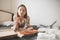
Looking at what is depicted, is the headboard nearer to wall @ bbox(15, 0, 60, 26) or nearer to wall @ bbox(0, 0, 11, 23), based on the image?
wall @ bbox(0, 0, 11, 23)

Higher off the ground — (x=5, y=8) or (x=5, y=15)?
(x=5, y=8)

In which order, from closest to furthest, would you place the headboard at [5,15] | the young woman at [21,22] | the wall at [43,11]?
the young woman at [21,22]
the wall at [43,11]
the headboard at [5,15]

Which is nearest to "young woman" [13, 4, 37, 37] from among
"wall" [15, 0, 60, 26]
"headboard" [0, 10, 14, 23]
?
"wall" [15, 0, 60, 26]

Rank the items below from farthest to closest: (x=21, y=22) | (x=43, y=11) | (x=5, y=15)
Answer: (x=5, y=15) < (x=43, y=11) < (x=21, y=22)

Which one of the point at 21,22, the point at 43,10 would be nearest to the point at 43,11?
the point at 43,10

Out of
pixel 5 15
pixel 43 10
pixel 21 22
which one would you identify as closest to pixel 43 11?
pixel 43 10

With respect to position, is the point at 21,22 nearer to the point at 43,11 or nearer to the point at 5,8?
the point at 43,11

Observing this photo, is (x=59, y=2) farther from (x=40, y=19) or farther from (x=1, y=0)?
(x=1, y=0)

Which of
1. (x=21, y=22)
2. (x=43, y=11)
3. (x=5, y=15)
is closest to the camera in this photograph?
(x=21, y=22)

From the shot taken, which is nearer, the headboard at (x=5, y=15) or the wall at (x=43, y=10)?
the wall at (x=43, y=10)

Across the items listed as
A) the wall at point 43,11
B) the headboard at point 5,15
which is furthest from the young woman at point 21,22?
the headboard at point 5,15

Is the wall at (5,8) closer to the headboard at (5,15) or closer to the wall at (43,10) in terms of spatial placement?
the headboard at (5,15)

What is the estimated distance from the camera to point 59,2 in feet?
9.24

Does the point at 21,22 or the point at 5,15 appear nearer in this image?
the point at 21,22
